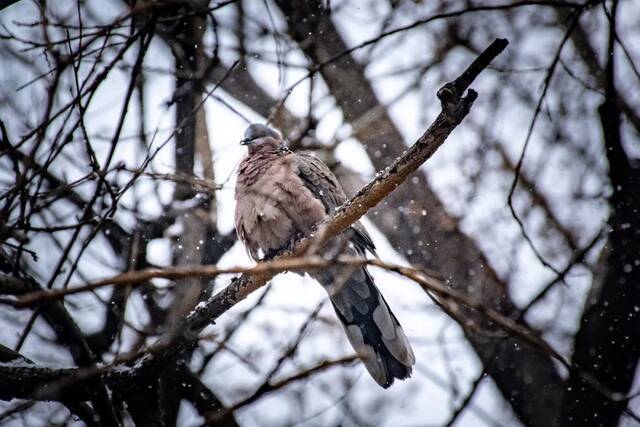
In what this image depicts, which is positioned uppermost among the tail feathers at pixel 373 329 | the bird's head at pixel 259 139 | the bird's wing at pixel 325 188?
the bird's head at pixel 259 139

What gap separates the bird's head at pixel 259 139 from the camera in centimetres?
404

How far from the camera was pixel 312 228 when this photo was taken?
306 cm

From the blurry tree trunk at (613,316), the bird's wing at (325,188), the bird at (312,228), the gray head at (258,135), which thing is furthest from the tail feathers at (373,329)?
the gray head at (258,135)

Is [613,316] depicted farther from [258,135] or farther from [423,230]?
[258,135]

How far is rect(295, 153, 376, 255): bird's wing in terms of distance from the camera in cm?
352

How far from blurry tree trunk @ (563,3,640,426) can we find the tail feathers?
110 cm

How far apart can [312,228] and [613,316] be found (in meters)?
1.87

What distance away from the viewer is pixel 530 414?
13.0 feet

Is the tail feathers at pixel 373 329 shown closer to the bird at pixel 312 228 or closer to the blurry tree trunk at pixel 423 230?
the bird at pixel 312 228

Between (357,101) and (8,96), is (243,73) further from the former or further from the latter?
(8,96)

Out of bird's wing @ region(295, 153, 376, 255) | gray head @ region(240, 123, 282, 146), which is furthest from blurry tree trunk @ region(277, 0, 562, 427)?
bird's wing @ region(295, 153, 376, 255)

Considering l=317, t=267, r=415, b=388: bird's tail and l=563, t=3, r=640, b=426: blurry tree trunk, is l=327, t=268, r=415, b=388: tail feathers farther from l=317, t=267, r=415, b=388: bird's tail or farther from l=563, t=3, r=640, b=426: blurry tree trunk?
l=563, t=3, r=640, b=426: blurry tree trunk

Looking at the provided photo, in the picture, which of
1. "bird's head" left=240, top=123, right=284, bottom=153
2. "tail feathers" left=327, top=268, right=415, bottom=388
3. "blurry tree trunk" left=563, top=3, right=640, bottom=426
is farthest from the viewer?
"bird's head" left=240, top=123, right=284, bottom=153

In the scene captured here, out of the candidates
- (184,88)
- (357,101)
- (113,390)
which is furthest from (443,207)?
(113,390)
